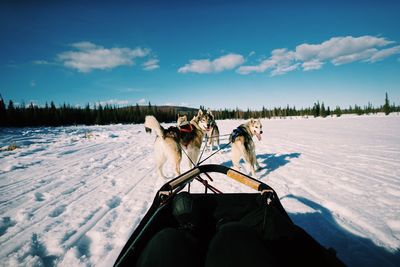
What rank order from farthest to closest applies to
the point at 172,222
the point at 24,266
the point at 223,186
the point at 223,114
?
the point at 223,114 → the point at 223,186 → the point at 24,266 → the point at 172,222

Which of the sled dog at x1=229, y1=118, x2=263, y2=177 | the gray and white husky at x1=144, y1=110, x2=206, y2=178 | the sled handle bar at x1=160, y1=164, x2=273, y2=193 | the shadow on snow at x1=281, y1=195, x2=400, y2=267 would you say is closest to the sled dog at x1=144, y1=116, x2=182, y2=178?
the gray and white husky at x1=144, y1=110, x2=206, y2=178

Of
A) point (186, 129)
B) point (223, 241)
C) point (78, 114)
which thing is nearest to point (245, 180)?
point (223, 241)

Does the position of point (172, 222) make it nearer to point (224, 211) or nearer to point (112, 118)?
point (224, 211)

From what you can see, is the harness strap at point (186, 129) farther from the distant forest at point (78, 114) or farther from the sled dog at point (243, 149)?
the distant forest at point (78, 114)

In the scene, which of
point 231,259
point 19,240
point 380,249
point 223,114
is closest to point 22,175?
point 19,240

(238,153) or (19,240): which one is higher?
(238,153)

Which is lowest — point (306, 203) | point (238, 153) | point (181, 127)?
point (306, 203)

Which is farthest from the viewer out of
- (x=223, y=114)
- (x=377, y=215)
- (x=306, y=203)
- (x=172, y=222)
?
(x=223, y=114)

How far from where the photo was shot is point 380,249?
2312mm

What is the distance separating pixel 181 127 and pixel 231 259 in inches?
219

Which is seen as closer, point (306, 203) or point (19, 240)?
point (19, 240)

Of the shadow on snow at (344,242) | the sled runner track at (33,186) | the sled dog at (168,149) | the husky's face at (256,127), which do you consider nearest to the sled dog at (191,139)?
the sled dog at (168,149)

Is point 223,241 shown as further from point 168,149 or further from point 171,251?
point 168,149

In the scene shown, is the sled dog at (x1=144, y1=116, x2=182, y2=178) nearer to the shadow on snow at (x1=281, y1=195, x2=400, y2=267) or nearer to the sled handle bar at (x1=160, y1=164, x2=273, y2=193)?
the shadow on snow at (x1=281, y1=195, x2=400, y2=267)
